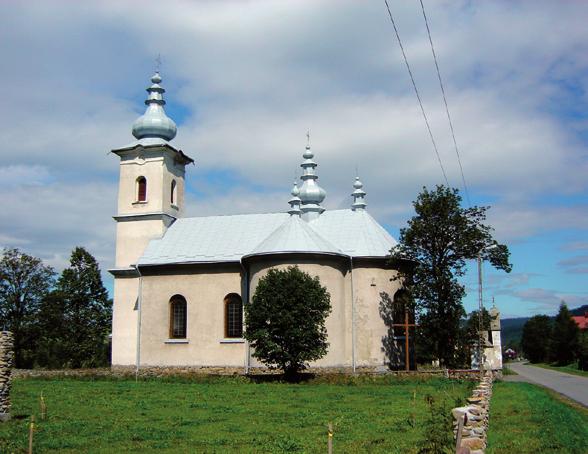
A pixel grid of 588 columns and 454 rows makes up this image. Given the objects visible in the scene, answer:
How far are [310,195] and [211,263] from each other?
28.4ft

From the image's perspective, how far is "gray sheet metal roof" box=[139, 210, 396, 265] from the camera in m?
32.2

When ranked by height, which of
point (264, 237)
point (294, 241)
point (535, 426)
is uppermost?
point (264, 237)

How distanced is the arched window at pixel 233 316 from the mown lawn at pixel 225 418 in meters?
7.46

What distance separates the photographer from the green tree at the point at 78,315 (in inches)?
2046

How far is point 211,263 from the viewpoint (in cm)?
3444

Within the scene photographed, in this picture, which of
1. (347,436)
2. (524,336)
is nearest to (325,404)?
(347,436)

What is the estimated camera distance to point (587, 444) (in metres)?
12.2

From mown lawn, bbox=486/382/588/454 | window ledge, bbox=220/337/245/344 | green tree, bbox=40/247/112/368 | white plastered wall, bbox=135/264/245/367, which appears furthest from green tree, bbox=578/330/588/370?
green tree, bbox=40/247/112/368

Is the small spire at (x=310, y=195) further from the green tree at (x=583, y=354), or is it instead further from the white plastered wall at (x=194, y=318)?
the green tree at (x=583, y=354)

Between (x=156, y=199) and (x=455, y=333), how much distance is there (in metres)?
19.2

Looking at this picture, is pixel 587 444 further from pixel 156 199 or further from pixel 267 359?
pixel 156 199

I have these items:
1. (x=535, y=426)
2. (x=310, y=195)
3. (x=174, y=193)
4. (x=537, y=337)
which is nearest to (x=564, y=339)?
(x=537, y=337)

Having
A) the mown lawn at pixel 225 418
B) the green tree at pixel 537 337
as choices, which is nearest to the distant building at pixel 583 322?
the green tree at pixel 537 337

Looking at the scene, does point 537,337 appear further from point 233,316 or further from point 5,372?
point 5,372
